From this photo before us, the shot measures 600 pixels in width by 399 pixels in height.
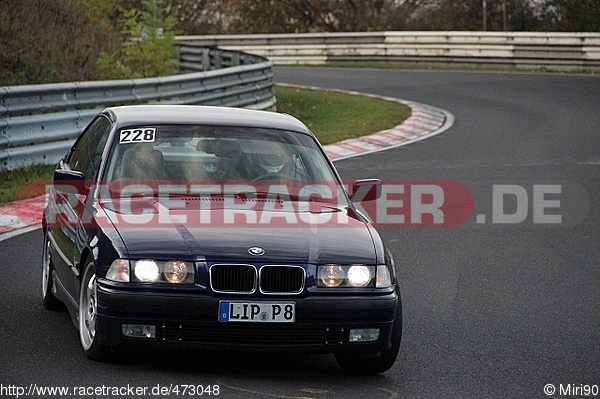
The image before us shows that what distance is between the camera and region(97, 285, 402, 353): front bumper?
6.24 metres

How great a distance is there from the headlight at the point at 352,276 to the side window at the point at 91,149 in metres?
1.77

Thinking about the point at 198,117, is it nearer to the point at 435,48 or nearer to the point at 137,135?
the point at 137,135

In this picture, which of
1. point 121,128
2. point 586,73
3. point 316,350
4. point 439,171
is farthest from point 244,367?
point 586,73

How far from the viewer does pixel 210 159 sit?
7531 millimetres

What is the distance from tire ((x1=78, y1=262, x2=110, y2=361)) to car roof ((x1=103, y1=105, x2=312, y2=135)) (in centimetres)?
129

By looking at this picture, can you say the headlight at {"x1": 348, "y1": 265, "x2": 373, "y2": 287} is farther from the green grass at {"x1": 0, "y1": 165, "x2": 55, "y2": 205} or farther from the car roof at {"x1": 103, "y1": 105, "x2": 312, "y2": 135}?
the green grass at {"x1": 0, "y1": 165, "x2": 55, "y2": 205}

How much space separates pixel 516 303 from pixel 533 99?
1857 centimetres

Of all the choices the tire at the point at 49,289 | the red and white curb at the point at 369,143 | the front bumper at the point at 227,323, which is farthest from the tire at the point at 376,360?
the red and white curb at the point at 369,143

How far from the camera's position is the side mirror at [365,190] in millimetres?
7839

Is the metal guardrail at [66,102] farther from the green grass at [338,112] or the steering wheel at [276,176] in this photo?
the steering wheel at [276,176]

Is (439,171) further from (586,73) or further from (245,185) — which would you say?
(586,73)

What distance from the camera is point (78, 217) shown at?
286 inches

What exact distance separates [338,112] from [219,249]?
18100 millimetres

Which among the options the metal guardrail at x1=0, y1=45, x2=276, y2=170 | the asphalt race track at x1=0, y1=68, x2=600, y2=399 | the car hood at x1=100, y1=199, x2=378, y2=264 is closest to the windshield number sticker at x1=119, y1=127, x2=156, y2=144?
the car hood at x1=100, y1=199, x2=378, y2=264
